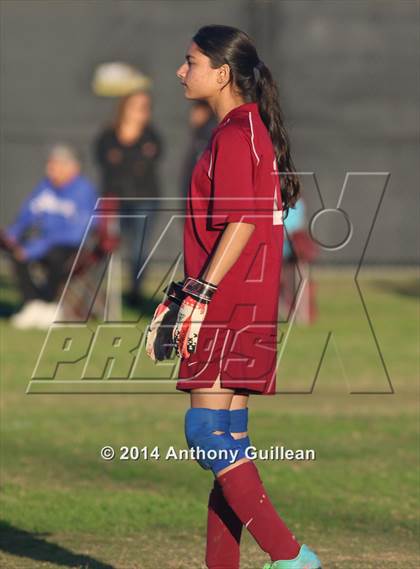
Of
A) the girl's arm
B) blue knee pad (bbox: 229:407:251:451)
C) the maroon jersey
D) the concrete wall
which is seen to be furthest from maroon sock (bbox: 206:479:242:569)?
the concrete wall

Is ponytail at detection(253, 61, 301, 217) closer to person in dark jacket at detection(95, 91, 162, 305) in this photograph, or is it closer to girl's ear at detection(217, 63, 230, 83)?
girl's ear at detection(217, 63, 230, 83)

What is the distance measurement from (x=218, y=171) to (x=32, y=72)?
17225 mm

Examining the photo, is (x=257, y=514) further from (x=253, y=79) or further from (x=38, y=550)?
(x=38, y=550)

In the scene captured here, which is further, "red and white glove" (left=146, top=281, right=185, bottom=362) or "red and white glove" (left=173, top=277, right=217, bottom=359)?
"red and white glove" (left=146, top=281, right=185, bottom=362)

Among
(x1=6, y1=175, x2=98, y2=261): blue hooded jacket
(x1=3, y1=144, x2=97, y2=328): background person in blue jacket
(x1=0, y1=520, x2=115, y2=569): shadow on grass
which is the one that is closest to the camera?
(x1=0, y1=520, x2=115, y2=569): shadow on grass

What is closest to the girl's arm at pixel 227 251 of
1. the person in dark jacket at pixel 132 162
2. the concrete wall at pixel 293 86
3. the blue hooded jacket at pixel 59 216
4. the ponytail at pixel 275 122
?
the ponytail at pixel 275 122

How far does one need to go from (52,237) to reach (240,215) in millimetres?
11347

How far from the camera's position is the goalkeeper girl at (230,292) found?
4.98 m

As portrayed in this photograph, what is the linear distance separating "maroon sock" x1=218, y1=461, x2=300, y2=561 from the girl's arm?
2.24 feet

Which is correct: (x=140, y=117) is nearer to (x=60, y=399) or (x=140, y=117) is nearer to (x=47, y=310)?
(x=47, y=310)

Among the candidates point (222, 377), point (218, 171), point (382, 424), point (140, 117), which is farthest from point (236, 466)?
point (140, 117)

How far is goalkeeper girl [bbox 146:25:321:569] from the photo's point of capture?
4.98 metres

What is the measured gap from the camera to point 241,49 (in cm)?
523

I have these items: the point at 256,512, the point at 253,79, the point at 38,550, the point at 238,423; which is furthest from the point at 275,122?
the point at 38,550
